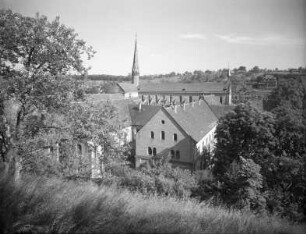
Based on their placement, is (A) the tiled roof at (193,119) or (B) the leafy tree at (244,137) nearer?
(B) the leafy tree at (244,137)

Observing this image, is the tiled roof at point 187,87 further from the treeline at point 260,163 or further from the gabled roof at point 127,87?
the treeline at point 260,163

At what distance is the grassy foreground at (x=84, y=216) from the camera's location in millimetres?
4191

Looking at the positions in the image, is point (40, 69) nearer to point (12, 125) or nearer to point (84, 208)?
point (12, 125)

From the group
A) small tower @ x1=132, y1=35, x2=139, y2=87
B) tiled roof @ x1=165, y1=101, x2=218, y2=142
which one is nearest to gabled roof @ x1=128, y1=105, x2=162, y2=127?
tiled roof @ x1=165, y1=101, x2=218, y2=142

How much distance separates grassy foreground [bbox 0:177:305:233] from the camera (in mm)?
4191

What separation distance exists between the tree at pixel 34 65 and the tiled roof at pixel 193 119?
21.4m

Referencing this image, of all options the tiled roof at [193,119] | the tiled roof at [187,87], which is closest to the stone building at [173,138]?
the tiled roof at [193,119]

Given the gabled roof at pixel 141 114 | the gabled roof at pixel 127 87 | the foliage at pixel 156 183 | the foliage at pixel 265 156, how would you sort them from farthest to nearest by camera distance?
the gabled roof at pixel 127 87
the gabled roof at pixel 141 114
the foliage at pixel 265 156
the foliage at pixel 156 183

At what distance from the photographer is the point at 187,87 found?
77.1 meters

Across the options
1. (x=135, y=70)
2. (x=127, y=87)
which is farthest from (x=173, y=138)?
(x=127, y=87)

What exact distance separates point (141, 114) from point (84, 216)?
33425 millimetres

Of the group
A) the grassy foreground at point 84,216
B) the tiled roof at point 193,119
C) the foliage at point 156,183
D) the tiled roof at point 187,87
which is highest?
the tiled roof at point 187,87

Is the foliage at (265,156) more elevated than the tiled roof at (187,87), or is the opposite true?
the tiled roof at (187,87)

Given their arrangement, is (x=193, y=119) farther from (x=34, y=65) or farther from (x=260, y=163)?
(x=34, y=65)
